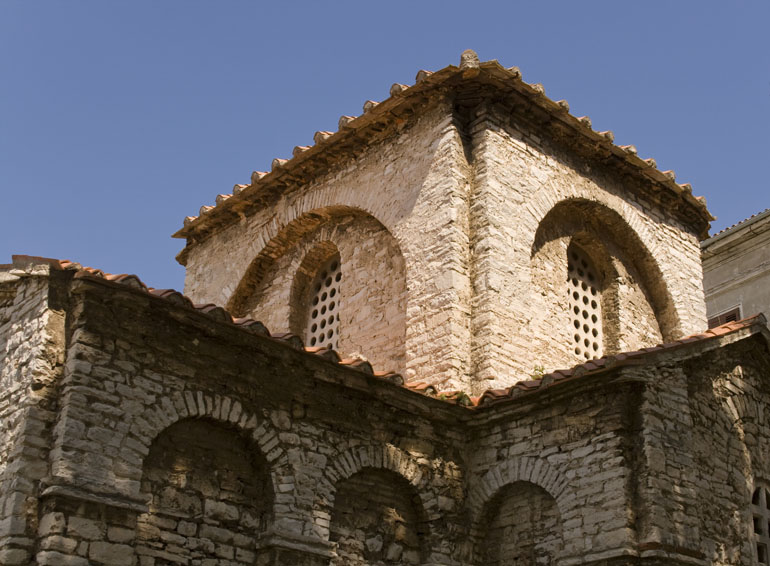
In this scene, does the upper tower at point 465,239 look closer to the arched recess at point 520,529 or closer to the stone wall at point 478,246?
the stone wall at point 478,246

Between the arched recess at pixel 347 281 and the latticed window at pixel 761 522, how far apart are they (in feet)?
12.7

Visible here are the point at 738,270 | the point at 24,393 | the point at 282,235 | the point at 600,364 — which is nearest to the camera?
the point at 24,393

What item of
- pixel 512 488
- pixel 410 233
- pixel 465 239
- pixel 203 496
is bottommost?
pixel 203 496

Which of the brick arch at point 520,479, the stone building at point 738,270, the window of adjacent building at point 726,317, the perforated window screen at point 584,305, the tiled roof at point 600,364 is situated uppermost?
the stone building at point 738,270

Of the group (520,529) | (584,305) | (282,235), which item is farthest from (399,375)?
(282,235)

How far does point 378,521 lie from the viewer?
8.71 meters

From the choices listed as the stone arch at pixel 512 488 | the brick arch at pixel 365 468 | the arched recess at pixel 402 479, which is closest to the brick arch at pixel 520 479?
the stone arch at pixel 512 488

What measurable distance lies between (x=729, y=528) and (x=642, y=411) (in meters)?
1.49

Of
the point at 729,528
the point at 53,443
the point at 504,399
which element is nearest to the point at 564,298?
the point at 504,399

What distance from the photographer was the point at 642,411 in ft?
26.7

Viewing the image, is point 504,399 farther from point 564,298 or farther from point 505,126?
point 505,126

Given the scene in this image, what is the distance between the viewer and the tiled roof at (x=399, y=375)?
7.41 meters

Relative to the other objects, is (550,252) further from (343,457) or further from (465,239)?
(343,457)

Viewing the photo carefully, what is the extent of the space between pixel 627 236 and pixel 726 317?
7.12 metres
